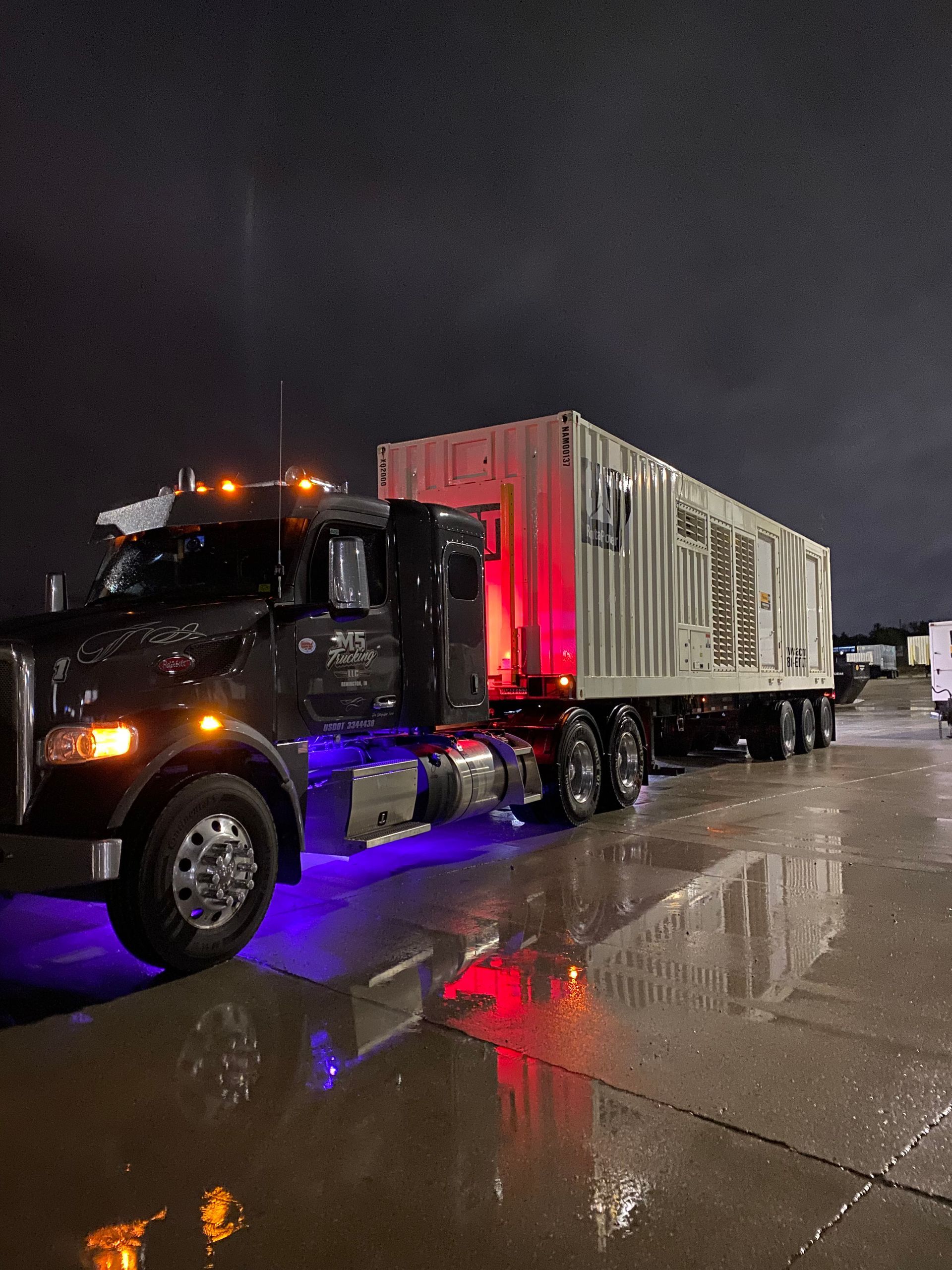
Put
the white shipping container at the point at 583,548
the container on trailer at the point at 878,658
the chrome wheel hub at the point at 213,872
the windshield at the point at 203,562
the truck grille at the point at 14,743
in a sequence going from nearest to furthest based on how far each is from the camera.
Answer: the truck grille at the point at 14,743 < the chrome wheel hub at the point at 213,872 < the windshield at the point at 203,562 < the white shipping container at the point at 583,548 < the container on trailer at the point at 878,658

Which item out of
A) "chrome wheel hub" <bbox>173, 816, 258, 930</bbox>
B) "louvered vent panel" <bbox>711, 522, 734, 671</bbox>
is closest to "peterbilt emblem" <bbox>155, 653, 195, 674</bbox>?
"chrome wheel hub" <bbox>173, 816, 258, 930</bbox>

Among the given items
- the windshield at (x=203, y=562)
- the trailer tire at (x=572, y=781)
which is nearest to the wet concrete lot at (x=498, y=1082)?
the windshield at (x=203, y=562)

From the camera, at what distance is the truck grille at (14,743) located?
4230 millimetres

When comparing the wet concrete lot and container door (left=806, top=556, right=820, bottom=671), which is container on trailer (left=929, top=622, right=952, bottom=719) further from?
the wet concrete lot

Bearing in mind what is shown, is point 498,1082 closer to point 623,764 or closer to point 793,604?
point 623,764

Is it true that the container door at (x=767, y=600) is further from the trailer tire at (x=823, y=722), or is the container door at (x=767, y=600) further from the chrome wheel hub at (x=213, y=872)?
the chrome wheel hub at (x=213, y=872)

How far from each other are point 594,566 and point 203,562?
449 cm

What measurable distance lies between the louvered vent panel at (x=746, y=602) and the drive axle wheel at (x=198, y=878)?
32.1 feet

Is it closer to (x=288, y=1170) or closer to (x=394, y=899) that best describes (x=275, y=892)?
(x=394, y=899)

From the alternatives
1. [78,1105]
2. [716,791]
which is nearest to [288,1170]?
[78,1105]

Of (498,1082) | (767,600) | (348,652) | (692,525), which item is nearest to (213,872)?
(348,652)

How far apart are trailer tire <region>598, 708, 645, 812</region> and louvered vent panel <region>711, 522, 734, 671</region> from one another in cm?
268

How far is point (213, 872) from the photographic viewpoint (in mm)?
4625

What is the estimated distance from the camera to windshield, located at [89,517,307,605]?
5.60m
